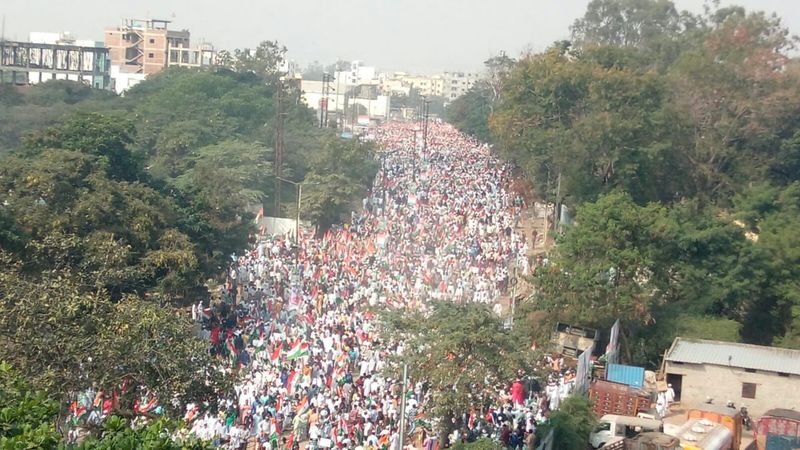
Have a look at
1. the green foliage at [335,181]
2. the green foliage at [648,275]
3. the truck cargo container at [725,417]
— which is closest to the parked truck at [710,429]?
the truck cargo container at [725,417]

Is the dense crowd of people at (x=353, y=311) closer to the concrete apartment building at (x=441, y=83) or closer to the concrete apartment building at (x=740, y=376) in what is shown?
the concrete apartment building at (x=740, y=376)

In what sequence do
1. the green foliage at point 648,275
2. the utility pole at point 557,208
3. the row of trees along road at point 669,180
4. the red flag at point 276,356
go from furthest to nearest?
the utility pole at point 557,208 → the row of trees along road at point 669,180 → the green foliage at point 648,275 → the red flag at point 276,356

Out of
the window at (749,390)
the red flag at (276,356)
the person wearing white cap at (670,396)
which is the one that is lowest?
the person wearing white cap at (670,396)

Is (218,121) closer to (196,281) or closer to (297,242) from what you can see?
(297,242)

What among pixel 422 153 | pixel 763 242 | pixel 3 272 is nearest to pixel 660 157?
pixel 763 242

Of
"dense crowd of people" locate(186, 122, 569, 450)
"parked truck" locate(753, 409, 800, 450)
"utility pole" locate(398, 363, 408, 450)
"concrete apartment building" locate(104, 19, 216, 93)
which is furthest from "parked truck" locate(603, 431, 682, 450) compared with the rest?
"concrete apartment building" locate(104, 19, 216, 93)

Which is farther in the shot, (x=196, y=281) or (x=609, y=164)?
(x=609, y=164)
